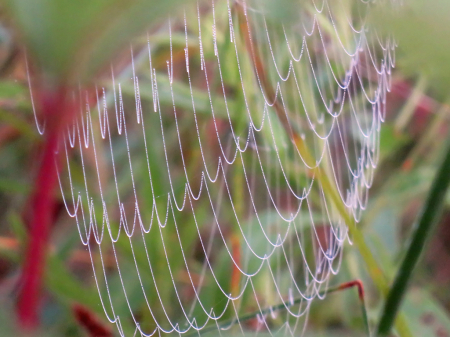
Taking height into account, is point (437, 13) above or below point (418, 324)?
above

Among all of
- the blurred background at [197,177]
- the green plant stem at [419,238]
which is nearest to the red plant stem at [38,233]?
the blurred background at [197,177]

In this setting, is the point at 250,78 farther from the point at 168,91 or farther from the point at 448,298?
the point at 448,298

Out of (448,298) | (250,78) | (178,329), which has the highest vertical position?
(250,78)

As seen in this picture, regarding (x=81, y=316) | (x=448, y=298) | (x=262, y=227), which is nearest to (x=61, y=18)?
(x=81, y=316)

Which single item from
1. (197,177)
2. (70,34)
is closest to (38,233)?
(70,34)

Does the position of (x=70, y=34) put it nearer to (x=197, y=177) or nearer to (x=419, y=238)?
(x=419, y=238)

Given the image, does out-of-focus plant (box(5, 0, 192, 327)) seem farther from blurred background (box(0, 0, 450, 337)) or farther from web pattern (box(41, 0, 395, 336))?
web pattern (box(41, 0, 395, 336))

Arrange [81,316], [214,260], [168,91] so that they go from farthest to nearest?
[214,260] → [168,91] → [81,316]

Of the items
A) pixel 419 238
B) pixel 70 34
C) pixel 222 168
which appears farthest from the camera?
pixel 222 168
